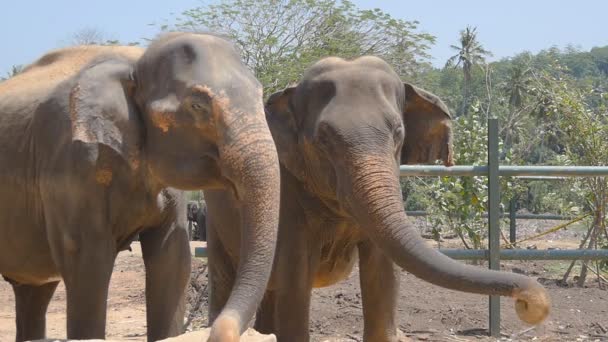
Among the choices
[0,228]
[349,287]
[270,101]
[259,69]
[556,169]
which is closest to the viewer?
[0,228]

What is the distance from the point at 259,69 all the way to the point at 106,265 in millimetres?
16652

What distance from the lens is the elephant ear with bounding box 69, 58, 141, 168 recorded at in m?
5.35

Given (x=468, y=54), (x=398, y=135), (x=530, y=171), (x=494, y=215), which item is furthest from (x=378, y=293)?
(x=468, y=54)

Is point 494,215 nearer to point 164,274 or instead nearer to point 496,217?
point 496,217

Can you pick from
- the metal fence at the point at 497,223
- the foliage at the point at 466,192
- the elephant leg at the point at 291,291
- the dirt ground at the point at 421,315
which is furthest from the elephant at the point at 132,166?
the foliage at the point at 466,192

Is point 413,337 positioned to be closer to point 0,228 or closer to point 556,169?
point 556,169

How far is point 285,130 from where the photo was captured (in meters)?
6.57

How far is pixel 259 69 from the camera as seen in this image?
72.1ft

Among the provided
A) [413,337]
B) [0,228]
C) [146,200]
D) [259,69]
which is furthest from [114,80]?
[259,69]

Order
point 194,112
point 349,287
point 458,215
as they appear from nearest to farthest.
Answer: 1. point 194,112
2. point 349,287
3. point 458,215

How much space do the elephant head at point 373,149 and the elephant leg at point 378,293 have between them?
16.2 inches

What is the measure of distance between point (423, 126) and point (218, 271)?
5.52ft

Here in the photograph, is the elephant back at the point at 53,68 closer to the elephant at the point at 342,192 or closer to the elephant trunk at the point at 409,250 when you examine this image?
the elephant at the point at 342,192

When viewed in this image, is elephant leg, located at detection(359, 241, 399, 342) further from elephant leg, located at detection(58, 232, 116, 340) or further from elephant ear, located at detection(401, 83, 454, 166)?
elephant leg, located at detection(58, 232, 116, 340)
